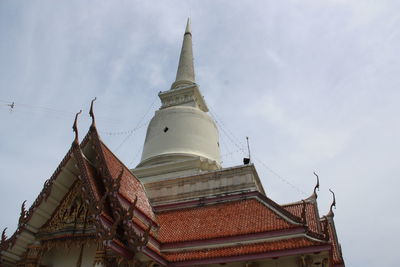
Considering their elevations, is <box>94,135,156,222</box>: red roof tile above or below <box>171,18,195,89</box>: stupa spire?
below

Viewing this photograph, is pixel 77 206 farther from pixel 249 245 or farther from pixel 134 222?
pixel 249 245

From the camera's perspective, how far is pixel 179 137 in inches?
631

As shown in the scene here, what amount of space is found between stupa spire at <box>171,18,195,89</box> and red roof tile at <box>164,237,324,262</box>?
11.9 metres

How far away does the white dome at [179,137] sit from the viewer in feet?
51.1

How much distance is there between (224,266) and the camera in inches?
364

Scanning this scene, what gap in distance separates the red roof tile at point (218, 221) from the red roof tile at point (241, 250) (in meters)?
0.40

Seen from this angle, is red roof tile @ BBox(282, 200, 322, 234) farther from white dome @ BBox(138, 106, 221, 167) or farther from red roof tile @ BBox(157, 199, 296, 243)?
white dome @ BBox(138, 106, 221, 167)

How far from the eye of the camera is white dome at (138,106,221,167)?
15586 mm

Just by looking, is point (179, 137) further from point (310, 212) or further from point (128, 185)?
point (310, 212)

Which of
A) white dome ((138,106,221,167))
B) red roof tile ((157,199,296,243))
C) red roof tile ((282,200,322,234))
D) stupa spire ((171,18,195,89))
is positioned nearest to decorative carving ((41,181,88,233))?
red roof tile ((157,199,296,243))

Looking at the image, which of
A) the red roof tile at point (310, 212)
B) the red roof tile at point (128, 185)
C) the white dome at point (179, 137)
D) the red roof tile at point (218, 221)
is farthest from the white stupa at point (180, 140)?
the red roof tile at point (310, 212)

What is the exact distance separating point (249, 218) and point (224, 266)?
66.8 inches

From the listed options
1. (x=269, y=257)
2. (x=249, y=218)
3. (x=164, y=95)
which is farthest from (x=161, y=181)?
(x=164, y=95)

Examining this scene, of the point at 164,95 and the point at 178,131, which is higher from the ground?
the point at 164,95
